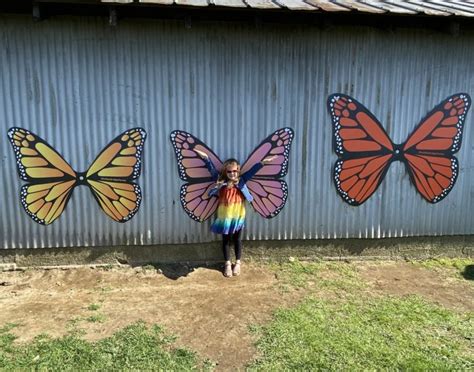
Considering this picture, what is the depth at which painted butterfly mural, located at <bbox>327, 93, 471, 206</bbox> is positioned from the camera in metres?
5.80

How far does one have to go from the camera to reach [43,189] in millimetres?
5375

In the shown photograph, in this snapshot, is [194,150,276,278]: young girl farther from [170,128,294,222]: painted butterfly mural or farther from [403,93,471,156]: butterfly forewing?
[403,93,471,156]: butterfly forewing

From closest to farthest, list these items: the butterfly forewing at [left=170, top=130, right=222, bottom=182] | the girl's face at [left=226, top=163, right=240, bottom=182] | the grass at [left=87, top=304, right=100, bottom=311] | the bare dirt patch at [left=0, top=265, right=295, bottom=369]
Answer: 1. the bare dirt patch at [left=0, top=265, right=295, bottom=369]
2. the grass at [left=87, top=304, right=100, bottom=311]
3. the girl's face at [left=226, top=163, right=240, bottom=182]
4. the butterfly forewing at [left=170, top=130, right=222, bottom=182]

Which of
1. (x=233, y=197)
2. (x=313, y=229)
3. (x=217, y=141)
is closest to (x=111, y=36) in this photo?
(x=217, y=141)

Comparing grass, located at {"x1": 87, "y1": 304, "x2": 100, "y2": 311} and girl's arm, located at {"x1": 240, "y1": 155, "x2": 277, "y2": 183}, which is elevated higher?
girl's arm, located at {"x1": 240, "y1": 155, "x2": 277, "y2": 183}

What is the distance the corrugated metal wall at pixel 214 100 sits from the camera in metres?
5.21

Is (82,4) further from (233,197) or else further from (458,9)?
(458,9)

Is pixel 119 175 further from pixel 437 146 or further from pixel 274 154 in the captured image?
pixel 437 146

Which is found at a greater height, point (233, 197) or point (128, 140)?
point (128, 140)

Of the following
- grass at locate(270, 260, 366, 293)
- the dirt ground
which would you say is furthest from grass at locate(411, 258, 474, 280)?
grass at locate(270, 260, 366, 293)

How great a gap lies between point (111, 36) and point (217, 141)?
200 centimetres

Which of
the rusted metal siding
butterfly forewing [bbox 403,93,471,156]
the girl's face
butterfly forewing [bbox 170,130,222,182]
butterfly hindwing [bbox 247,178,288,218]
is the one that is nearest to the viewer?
the rusted metal siding

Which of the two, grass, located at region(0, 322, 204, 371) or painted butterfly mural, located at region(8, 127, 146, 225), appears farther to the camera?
painted butterfly mural, located at region(8, 127, 146, 225)

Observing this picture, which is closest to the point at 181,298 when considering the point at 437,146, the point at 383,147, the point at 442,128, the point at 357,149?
the point at 357,149
